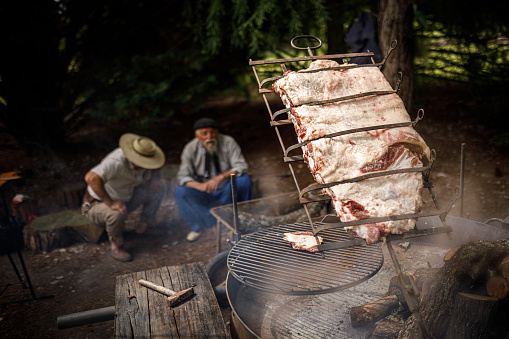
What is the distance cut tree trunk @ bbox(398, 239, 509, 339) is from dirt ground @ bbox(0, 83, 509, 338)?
1.12 metres

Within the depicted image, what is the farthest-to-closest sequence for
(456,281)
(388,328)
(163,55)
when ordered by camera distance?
(163,55) → (388,328) → (456,281)

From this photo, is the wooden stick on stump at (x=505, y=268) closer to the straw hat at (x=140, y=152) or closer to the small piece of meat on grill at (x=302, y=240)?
the small piece of meat on grill at (x=302, y=240)

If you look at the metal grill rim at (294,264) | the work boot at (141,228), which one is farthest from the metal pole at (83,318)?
the work boot at (141,228)

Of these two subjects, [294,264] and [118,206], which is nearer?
[294,264]

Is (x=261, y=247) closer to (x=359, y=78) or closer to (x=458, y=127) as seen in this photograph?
(x=359, y=78)

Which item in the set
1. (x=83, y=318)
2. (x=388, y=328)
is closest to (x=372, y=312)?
(x=388, y=328)

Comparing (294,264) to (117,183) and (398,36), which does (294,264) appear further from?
(117,183)

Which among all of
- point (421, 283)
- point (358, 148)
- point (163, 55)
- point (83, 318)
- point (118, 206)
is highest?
point (163, 55)

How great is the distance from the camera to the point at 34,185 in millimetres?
7051

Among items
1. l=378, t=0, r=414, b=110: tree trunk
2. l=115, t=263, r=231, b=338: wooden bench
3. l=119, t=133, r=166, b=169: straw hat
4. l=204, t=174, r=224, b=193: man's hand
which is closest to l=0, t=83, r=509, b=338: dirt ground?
l=204, t=174, r=224, b=193: man's hand

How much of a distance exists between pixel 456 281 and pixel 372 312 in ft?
2.04

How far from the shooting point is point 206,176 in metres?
5.55

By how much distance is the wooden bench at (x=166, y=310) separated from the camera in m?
2.41

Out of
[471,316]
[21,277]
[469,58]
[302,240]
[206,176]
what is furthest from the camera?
[469,58]
